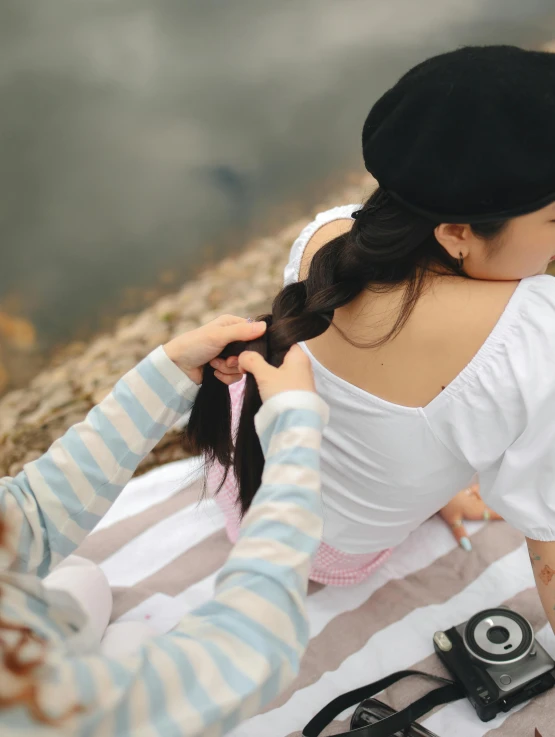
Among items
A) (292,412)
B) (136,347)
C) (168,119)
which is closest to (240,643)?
(292,412)

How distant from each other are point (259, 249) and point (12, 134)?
749mm

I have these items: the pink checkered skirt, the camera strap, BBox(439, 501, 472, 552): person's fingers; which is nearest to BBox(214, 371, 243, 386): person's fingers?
the pink checkered skirt

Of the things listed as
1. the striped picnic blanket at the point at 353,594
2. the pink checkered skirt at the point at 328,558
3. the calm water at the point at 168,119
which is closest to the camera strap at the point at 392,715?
the striped picnic blanket at the point at 353,594

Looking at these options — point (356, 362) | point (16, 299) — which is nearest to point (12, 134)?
point (16, 299)

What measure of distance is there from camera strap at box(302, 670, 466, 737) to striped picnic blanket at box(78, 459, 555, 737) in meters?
0.02

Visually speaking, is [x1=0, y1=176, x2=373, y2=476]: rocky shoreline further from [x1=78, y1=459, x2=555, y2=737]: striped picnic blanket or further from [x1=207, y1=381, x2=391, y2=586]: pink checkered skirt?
[x1=207, y1=381, x2=391, y2=586]: pink checkered skirt

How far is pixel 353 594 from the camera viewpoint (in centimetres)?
112

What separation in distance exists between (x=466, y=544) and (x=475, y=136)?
80 cm

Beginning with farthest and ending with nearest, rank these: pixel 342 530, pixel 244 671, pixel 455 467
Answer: pixel 342 530 < pixel 455 467 < pixel 244 671

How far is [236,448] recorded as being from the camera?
0.79m

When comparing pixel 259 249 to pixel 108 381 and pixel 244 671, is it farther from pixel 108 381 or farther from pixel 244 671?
pixel 244 671

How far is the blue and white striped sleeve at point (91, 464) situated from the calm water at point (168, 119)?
3.60 ft

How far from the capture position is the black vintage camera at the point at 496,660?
891 mm

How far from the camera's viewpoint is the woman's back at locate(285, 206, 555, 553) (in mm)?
676
